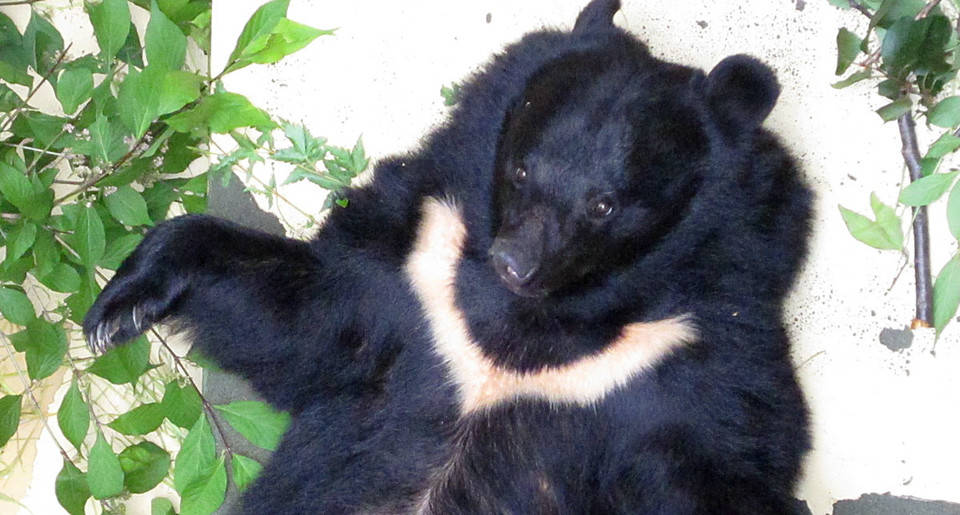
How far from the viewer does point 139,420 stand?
2990mm

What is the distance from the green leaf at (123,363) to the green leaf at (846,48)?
7.30 feet

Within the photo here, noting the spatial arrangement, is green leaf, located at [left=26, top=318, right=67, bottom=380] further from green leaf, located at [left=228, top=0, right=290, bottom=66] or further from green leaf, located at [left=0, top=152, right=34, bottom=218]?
green leaf, located at [left=228, top=0, right=290, bottom=66]

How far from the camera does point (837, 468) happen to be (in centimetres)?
286

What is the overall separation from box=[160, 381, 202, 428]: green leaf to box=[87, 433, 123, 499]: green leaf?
0.22 metres

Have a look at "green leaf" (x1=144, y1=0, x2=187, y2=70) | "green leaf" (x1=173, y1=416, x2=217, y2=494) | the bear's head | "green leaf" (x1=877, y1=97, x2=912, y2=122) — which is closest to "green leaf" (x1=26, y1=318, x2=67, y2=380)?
"green leaf" (x1=173, y1=416, x2=217, y2=494)

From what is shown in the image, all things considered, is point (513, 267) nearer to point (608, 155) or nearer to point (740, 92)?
point (608, 155)

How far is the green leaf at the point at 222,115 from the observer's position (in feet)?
8.94

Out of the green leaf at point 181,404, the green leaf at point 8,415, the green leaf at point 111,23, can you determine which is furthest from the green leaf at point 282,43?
the green leaf at point 8,415

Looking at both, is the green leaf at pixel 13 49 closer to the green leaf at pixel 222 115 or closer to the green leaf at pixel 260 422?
the green leaf at pixel 222 115

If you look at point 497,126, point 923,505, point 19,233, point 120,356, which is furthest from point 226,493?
point 923,505

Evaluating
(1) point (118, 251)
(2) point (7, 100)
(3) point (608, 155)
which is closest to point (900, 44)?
(3) point (608, 155)

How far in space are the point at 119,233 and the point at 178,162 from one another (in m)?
0.31

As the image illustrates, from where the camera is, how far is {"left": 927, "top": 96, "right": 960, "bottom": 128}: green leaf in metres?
2.60

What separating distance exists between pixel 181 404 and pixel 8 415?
2.00 feet
